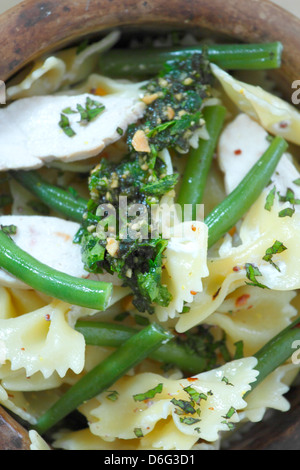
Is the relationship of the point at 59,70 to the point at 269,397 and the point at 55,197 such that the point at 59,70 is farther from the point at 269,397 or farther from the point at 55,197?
the point at 269,397

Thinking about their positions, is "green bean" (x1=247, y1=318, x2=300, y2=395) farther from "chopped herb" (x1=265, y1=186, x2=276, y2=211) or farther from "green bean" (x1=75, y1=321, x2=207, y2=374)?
"chopped herb" (x1=265, y1=186, x2=276, y2=211)

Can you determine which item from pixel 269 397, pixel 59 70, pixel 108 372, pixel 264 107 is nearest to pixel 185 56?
pixel 264 107

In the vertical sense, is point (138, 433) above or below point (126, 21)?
below

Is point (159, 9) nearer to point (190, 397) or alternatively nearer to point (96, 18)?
point (96, 18)

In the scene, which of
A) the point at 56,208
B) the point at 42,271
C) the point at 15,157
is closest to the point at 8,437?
the point at 42,271

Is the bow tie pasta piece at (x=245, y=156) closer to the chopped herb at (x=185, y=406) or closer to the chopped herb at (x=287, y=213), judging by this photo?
the chopped herb at (x=287, y=213)

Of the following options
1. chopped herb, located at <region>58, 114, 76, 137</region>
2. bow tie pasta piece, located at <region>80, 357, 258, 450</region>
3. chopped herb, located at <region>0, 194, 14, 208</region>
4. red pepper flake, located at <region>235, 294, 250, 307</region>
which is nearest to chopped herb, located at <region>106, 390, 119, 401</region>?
bow tie pasta piece, located at <region>80, 357, 258, 450</region>
